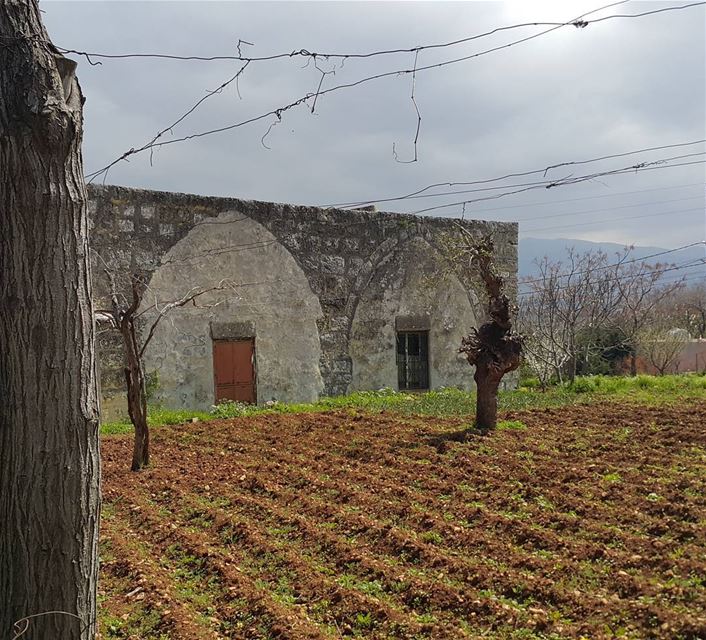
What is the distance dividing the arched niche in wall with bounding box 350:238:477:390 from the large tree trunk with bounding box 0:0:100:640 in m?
10.2

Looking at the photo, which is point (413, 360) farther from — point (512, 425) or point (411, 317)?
point (512, 425)

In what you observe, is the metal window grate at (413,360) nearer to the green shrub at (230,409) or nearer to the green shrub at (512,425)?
the green shrub at (230,409)

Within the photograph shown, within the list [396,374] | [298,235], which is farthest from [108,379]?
[396,374]

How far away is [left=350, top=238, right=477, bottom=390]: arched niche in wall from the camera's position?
1318 centimetres

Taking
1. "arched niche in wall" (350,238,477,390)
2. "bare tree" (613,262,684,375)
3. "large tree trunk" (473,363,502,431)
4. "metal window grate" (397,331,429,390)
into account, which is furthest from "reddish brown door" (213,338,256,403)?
"bare tree" (613,262,684,375)

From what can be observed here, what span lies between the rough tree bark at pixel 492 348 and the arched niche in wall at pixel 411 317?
15.2 ft

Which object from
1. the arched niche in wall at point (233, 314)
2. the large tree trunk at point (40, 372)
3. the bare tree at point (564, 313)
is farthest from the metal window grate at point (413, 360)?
the large tree trunk at point (40, 372)

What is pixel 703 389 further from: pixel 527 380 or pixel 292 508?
pixel 292 508

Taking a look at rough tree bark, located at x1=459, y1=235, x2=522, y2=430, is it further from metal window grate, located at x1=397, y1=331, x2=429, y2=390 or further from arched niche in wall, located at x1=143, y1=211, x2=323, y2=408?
metal window grate, located at x1=397, y1=331, x2=429, y2=390

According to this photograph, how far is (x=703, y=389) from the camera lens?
12.5 m

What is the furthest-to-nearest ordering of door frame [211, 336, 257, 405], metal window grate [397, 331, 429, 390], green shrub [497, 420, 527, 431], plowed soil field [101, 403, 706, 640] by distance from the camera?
metal window grate [397, 331, 429, 390]
door frame [211, 336, 257, 405]
green shrub [497, 420, 527, 431]
plowed soil field [101, 403, 706, 640]

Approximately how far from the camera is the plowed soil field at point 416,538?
387cm

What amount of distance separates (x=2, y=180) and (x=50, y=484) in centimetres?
116

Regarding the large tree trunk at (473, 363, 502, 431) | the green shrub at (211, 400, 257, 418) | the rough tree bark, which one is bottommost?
the green shrub at (211, 400, 257, 418)
